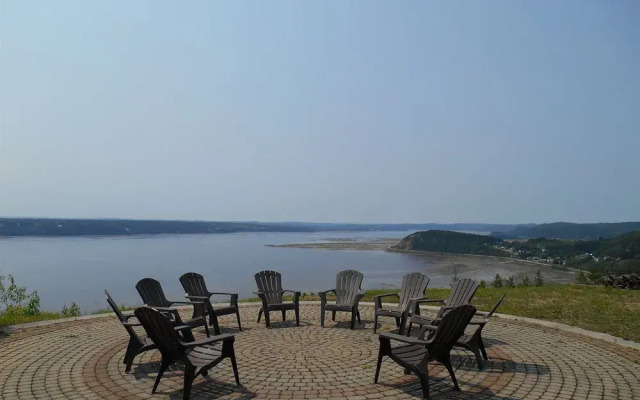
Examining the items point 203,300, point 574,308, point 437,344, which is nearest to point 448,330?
point 437,344

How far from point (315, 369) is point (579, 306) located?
6.42 meters

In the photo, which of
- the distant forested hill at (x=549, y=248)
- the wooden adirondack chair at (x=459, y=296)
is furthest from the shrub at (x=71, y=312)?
the distant forested hill at (x=549, y=248)

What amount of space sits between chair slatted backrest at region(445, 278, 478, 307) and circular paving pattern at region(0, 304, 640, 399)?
2.00 feet

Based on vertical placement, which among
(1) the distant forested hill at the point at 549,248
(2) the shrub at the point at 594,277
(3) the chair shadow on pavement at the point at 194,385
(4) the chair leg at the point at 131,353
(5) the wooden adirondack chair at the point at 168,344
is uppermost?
(5) the wooden adirondack chair at the point at 168,344

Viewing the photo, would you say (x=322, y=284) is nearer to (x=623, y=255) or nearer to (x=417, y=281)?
A: (x=417, y=281)

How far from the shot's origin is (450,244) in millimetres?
51500

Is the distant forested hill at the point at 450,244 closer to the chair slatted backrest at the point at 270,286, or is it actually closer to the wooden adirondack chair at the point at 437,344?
the chair slatted backrest at the point at 270,286

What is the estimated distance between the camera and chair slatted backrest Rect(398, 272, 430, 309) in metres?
7.02

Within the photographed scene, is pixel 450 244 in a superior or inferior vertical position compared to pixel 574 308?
inferior

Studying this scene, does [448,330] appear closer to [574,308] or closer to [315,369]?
[315,369]

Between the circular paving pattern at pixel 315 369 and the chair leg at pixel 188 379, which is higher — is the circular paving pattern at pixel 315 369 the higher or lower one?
the lower one

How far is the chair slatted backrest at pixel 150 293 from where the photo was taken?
20.1ft

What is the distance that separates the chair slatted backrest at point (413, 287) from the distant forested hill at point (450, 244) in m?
42.8

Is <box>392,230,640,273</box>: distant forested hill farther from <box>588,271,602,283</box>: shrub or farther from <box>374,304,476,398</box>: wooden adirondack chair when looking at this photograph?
<box>374,304,476,398</box>: wooden adirondack chair
